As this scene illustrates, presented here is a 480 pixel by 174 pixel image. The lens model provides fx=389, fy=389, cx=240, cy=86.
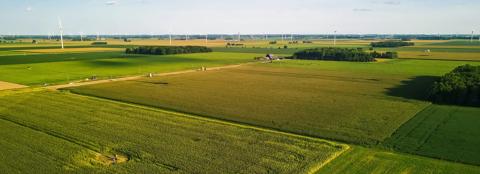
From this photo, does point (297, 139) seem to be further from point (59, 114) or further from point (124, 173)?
point (59, 114)

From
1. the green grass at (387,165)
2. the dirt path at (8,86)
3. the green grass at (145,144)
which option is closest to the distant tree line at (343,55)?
the dirt path at (8,86)

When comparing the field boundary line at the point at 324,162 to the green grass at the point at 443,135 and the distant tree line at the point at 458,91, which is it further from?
the distant tree line at the point at 458,91

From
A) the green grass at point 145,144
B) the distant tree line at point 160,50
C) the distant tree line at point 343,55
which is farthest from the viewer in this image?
the distant tree line at point 160,50

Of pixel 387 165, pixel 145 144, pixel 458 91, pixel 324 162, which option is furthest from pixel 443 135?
pixel 145 144

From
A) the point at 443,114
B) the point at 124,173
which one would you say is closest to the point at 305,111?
the point at 443,114

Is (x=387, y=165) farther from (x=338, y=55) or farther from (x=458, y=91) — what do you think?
(x=338, y=55)

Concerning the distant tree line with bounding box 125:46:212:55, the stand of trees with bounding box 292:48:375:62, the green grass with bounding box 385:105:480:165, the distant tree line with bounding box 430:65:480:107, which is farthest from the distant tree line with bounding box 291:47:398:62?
the green grass with bounding box 385:105:480:165
